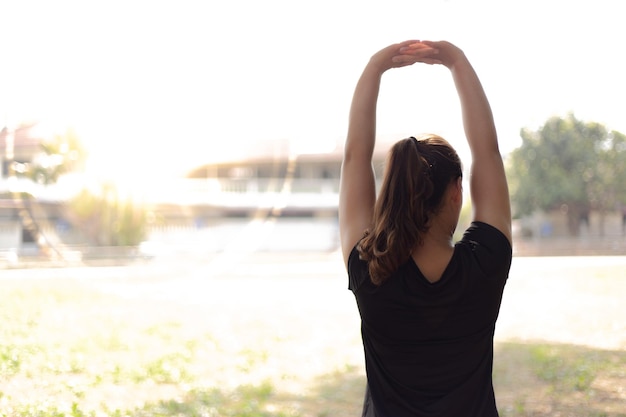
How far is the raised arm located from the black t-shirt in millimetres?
40

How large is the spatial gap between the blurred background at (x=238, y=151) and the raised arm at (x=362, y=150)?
86.5 inches

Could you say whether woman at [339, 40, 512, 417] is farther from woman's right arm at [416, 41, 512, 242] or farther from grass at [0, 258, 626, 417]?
grass at [0, 258, 626, 417]

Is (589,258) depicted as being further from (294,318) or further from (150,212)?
(150,212)

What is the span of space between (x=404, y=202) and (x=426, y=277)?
85mm

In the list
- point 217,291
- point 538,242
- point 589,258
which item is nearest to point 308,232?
point 217,291

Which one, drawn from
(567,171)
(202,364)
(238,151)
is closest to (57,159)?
(238,151)

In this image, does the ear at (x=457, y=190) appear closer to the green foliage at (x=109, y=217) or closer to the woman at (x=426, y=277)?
the woman at (x=426, y=277)

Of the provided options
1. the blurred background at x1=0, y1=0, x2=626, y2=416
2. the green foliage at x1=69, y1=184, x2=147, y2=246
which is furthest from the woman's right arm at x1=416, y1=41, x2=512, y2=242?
the green foliage at x1=69, y1=184, x2=147, y2=246

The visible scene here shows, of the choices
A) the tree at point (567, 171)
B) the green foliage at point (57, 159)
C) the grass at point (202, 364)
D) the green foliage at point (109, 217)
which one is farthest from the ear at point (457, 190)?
the tree at point (567, 171)

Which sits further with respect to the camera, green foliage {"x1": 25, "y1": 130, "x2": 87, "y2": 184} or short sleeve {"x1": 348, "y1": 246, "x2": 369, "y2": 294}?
green foliage {"x1": 25, "y1": 130, "x2": 87, "y2": 184}

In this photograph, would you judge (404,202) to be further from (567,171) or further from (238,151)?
(567,171)

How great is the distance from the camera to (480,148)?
0.83m

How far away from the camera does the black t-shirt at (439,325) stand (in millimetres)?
734

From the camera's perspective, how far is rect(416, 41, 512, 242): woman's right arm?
0.78m
